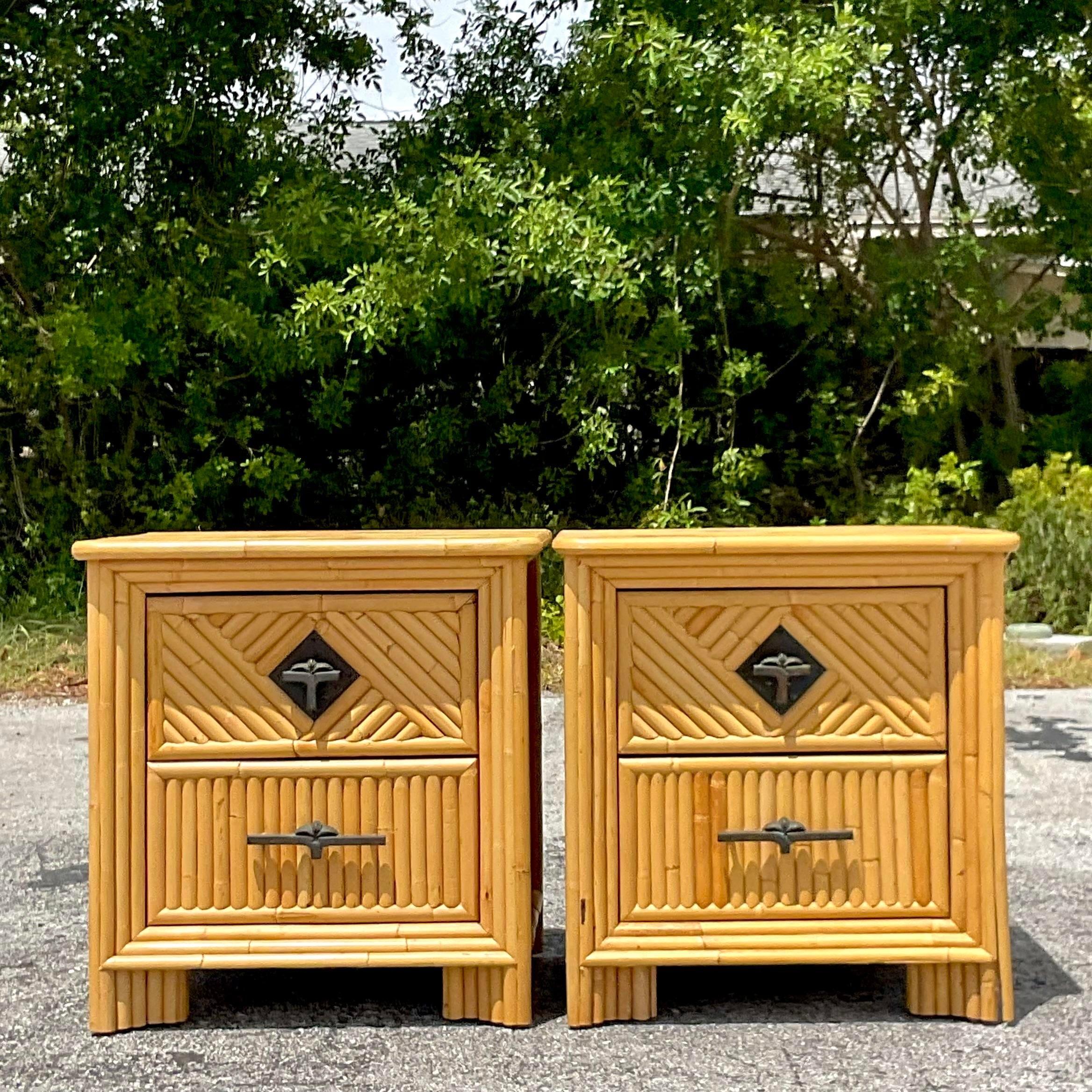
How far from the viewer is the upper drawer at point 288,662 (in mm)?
3037

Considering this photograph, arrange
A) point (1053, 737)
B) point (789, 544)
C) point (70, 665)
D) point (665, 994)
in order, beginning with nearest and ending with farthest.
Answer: point (789, 544), point (665, 994), point (1053, 737), point (70, 665)

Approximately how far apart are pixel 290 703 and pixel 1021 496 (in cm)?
737

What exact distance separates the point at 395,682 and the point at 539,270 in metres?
5.41

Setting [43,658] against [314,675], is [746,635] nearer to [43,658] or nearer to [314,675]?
[314,675]

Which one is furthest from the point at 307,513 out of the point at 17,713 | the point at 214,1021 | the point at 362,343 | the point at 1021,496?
Answer: the point at 214,1021

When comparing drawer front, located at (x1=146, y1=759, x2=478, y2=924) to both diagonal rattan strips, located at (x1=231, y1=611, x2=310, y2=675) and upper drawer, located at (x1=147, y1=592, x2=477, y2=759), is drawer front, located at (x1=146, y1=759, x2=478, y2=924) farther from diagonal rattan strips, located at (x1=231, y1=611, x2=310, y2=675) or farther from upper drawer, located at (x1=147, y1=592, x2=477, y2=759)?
diagonal rattan strips, located at (x1=231, y1=611, x2=310, y2=675)

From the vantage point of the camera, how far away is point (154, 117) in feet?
27.8

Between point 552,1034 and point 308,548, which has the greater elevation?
point 308,548

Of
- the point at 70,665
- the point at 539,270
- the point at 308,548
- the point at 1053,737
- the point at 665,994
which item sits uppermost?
the point at 539,270

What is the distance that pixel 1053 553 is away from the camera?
29.2 ft

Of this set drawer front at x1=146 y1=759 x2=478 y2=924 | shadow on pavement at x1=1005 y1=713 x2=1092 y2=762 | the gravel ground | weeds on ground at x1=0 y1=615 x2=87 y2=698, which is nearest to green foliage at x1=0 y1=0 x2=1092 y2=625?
weeds on ground at x1=0 y1=615 x2=87 y2=698

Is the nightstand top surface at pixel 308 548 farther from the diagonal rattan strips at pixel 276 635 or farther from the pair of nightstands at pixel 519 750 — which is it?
the diagonal rattan strips at pixel 276 635

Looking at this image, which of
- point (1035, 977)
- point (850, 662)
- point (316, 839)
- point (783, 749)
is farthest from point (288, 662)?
point (1035, 977)

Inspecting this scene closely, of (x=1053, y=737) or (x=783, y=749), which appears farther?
(x=1053, y=737)
